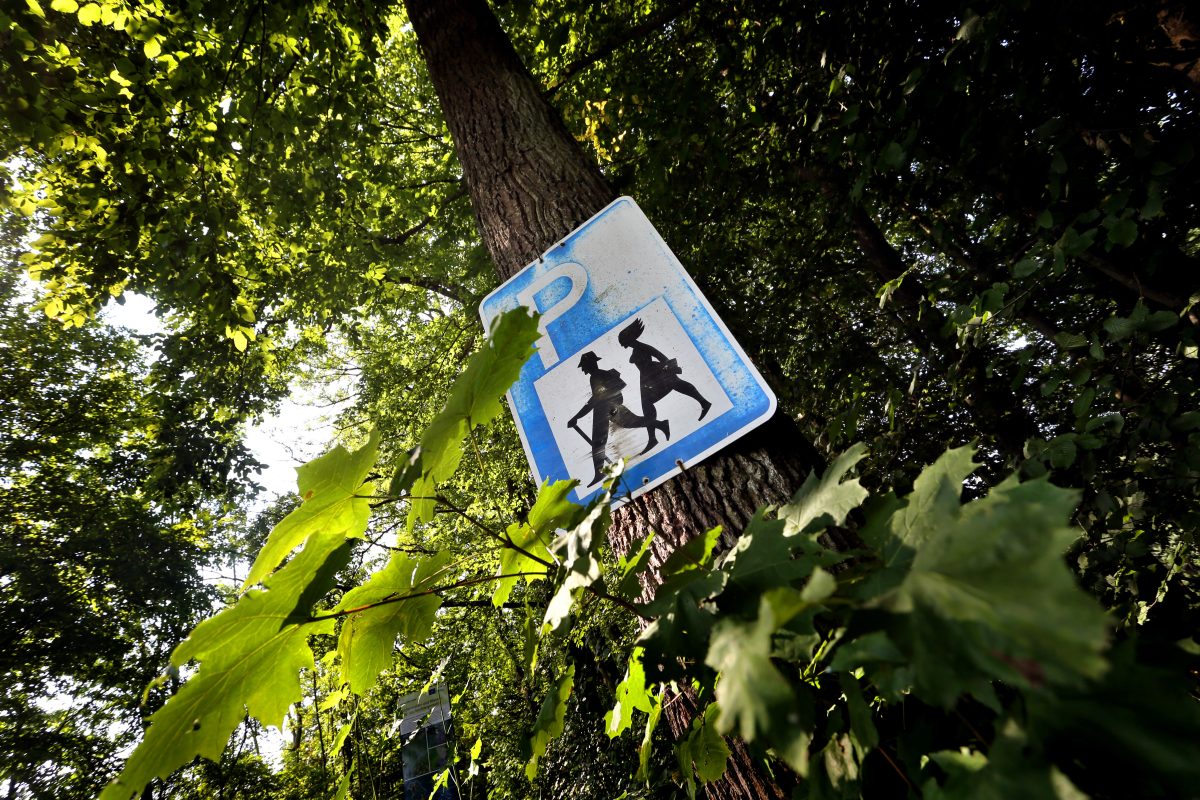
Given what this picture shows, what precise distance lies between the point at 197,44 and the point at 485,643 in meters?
4.40

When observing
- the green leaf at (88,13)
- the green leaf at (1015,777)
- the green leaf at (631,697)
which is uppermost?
the green leaf at (88,13)

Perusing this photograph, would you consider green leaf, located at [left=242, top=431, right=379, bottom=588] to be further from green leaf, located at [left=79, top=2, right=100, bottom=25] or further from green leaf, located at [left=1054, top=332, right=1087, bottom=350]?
green leaf, located at [left=79, top=2, right=100, bottom=25]

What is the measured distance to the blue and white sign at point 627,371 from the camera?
3.89 ft

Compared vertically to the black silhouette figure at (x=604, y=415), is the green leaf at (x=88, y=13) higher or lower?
higher

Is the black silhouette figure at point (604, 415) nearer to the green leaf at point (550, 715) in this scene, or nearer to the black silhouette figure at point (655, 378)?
the black silhouette figure at point (655, 378)

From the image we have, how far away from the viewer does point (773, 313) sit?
14.7 ft

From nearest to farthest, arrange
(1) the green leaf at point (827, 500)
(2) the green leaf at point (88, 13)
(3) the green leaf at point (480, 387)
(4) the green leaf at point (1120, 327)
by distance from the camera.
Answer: (1) the green leaf at point (827, 500), (3) the green leaf at point (480, 387), (4) the green leaf at point (1120, 327), (2) the green leaf at point (88, 13)

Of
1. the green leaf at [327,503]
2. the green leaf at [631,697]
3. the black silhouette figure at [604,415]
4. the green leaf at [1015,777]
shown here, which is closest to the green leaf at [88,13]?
Result: the black silhouette figure at [604,415]

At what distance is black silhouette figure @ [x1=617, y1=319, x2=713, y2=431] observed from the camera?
121 centimetres

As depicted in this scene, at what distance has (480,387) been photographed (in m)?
0.70

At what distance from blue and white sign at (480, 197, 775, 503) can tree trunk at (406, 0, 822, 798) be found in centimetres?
10

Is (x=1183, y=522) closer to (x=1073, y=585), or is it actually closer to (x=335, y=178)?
(x=1073, y=585)

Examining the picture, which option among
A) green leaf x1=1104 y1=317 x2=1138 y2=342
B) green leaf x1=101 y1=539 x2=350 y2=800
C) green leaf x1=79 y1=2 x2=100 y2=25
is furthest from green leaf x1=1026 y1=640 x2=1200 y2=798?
green leaf x1=79 y1=2 x2=100 y2=25

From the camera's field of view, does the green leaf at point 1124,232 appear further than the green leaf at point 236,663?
Yes
